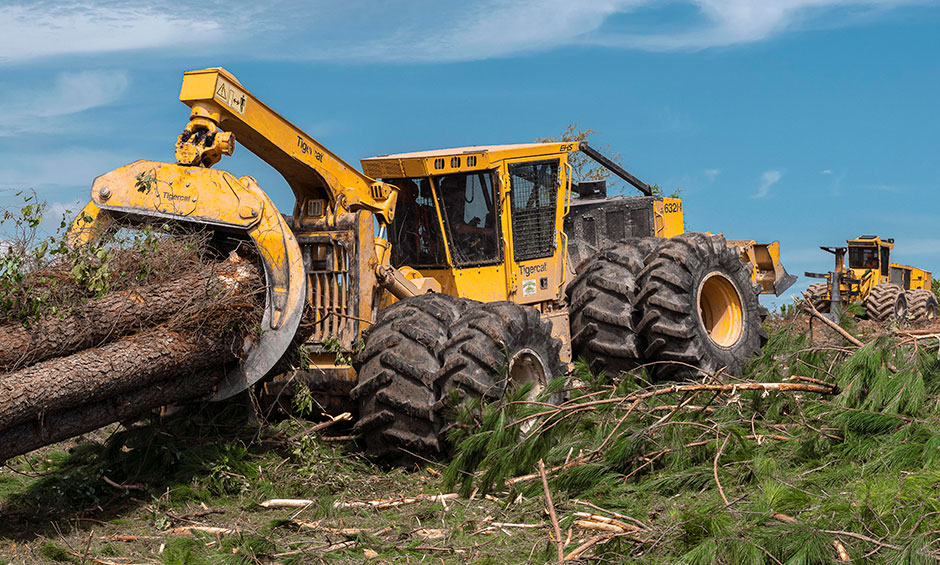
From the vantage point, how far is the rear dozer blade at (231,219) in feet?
22.3

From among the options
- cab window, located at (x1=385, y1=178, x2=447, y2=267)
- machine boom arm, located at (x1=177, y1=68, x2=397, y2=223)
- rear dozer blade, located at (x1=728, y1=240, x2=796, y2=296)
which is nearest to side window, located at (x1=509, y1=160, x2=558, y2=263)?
cab window, located at (x1=385, y1=178, x2=447, y2=267)

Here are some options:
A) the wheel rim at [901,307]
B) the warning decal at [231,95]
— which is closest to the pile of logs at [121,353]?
the warning decal at [231,95]

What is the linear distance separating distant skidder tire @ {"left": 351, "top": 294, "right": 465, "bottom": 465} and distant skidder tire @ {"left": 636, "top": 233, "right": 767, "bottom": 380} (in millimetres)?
2107

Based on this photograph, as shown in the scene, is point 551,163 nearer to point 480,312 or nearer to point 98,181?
point 480,312

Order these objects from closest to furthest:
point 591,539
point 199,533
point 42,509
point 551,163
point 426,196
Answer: point 591,539
point 199,533
point 42,509
point 426,196
point 551,163

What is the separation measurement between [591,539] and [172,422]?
3.86 metres

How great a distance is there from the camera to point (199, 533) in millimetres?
5898

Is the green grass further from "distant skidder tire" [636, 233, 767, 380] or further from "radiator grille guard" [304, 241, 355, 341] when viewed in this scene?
"distant skidder tire" [636, 233, 767, 380]

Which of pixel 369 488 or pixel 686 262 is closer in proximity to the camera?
pixel 369 488

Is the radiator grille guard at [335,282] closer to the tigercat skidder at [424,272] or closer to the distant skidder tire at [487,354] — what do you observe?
the tigercat skidder at [424,272]

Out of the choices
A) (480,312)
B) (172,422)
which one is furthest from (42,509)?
(480,312)

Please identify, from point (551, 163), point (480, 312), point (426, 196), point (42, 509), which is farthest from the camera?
point (551, 163)

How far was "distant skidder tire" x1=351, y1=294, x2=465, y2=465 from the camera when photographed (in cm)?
687

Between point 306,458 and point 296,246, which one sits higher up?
point 296,246
